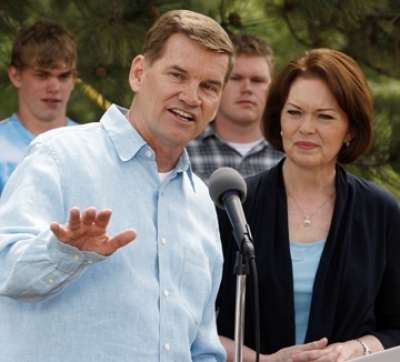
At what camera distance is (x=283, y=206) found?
4.53 meters

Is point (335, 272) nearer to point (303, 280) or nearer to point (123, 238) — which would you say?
point (303, 280)

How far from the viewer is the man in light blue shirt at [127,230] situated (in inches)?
119

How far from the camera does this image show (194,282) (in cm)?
355

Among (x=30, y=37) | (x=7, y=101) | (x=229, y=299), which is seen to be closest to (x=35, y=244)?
(x=229, y=299)

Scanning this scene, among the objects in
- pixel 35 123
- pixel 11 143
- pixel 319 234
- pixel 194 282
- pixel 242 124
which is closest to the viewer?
pixel 194 282

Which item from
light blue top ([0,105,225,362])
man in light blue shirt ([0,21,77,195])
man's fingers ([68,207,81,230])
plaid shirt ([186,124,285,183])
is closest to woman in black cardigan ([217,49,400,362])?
light blue top ([0,105,225,362])

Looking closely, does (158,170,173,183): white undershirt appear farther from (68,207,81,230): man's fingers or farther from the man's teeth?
(68,207,81,230): man's fingers

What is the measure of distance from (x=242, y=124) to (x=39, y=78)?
3.86 ft

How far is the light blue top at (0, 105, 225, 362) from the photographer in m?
3.07

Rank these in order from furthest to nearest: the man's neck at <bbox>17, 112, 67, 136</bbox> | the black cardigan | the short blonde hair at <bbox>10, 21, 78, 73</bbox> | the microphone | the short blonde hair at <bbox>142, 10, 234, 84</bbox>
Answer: the man's neck at <bbox>17, 112, 67, 136</bbox> → the short blonde hair at <bbox>10, 21, 78, 73</bbox> → the black cardigan → the short blonde hair at <bbox>142, 10, 234, 84</bbox> → the microphone

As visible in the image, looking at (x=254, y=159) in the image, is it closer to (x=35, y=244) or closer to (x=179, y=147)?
(x=179, y=147)

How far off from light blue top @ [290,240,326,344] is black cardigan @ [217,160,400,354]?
35 mm

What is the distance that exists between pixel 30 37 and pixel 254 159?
1.41m

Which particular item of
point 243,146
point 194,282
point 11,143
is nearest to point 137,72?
point 194,282
